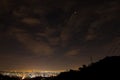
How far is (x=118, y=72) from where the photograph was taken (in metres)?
38.2

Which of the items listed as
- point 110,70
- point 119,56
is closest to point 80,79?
point 119,56

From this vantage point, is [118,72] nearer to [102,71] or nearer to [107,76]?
[107,76]

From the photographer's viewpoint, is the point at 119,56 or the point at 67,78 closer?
the point at 119,56

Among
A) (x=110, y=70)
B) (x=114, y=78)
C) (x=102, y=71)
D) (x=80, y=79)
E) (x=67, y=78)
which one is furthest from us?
(x=67, y=78)

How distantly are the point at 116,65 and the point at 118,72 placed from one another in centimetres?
319

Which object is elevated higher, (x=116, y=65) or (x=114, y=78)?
(x=116, y=65)

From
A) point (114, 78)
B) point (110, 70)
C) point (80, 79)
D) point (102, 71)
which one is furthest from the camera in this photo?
point (80, 79)

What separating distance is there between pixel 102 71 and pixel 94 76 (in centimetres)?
313

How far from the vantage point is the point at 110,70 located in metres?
40.8

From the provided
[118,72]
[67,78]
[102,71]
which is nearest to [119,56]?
[102,71]

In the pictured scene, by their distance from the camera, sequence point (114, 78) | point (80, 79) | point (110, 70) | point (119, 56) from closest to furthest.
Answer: point (114, 78) → point (110, 70) → point (119, 56) → point (80, 79)

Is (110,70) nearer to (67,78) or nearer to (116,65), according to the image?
(116,65)

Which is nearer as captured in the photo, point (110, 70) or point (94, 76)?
point (110, 70)

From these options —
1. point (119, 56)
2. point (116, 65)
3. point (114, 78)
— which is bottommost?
point (114, 78)
